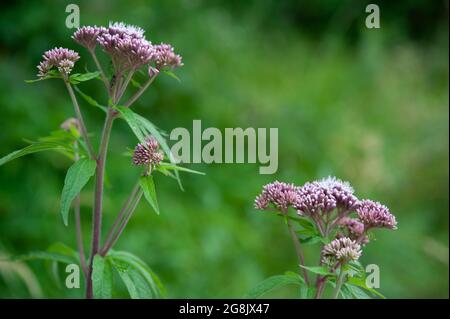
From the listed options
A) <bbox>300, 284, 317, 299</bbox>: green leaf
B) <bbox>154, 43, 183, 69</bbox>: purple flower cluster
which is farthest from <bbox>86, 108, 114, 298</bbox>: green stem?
<bbox>300, 284, 317, 299</bbox>: green leaf

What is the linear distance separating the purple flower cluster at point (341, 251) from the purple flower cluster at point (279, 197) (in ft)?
0.32

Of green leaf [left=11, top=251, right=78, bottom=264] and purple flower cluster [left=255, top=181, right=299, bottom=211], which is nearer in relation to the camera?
purple flower cluster [left=255, top=181, right=299, bottom=211]

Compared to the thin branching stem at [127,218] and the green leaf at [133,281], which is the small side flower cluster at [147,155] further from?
the green leaf at [133,281]

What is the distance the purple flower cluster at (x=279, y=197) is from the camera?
3.24 feet

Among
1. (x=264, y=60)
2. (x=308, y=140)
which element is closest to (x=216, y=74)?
(x=308, y=140)

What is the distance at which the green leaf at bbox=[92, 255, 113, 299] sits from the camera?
97cm

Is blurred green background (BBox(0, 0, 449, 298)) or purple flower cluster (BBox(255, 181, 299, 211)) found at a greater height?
blurred green background (BBox(0, 0, 449, 298))

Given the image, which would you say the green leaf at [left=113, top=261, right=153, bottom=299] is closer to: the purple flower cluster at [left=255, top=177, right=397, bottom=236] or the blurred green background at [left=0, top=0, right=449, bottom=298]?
the purple flower cluster at [left=255, top=177, right=397, bottom=236]

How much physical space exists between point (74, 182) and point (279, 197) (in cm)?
34

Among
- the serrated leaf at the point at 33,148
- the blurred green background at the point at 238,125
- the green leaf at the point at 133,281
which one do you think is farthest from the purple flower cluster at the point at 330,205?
the blurred green background at the point at 238,125

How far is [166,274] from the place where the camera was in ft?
7.05

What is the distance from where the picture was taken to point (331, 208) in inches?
38.9

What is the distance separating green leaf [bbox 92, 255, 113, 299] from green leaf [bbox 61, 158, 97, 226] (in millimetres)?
134
